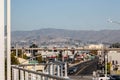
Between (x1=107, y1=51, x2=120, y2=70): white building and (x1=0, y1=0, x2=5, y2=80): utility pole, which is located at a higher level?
(x1=0, y1=0, x2=5, y2=80): utility pole

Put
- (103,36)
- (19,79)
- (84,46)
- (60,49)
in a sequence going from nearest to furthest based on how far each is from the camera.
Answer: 1. (19,79)
2. (60,49)
3. (84,46)
4. (103,36)

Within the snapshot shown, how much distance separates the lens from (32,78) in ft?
8.60

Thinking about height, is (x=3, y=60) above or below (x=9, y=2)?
below

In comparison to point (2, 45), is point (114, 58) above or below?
below

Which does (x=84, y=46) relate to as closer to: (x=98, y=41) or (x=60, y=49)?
(x=98, y=41)

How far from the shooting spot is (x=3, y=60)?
200cm

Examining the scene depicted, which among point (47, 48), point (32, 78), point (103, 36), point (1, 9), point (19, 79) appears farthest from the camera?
point (103, 36)

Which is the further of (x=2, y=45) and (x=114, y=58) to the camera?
(x=114, y=58)

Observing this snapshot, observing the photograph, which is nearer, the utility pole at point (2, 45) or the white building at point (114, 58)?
the utility pole at point (2, 45)

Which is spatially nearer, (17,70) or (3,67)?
(3,67)

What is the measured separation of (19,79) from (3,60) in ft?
3.35

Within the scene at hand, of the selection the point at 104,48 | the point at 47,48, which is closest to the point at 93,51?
the point at 104,48

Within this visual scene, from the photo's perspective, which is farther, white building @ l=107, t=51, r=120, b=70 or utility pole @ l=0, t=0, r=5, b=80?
white building @ l=107, t=51, r=120, b=70

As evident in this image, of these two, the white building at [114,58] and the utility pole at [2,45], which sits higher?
the utility pole at [2,45]
